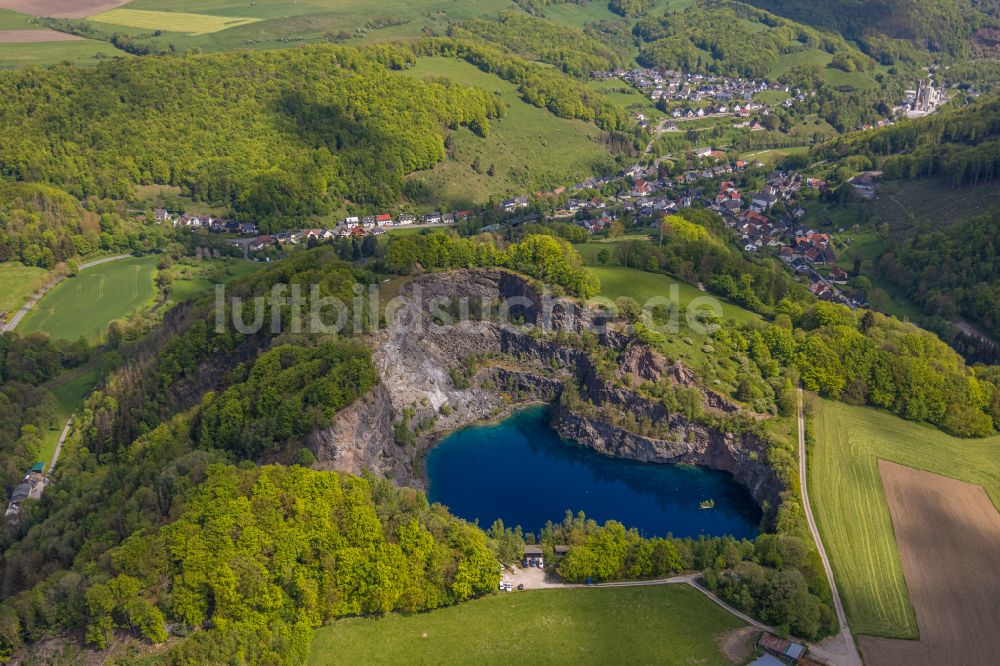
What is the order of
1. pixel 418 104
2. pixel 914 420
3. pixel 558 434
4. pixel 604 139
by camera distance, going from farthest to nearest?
pixel 604 139
pixel 418 104
pixel 558 434
pixel 914 420

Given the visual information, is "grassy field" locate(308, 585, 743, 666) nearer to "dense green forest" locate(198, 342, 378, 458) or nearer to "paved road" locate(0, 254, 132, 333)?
"dense green forest" locate(198, 342, 378, 458)

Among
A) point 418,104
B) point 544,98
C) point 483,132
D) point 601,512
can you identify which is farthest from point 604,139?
point 601,512

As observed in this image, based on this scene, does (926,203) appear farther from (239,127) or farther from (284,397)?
(239,127)

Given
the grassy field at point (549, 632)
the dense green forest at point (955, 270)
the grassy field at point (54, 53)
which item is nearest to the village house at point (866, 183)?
the dense green forest at point (955, 270)

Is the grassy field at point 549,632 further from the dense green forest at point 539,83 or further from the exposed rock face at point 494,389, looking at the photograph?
the dense green forest at point 539,83

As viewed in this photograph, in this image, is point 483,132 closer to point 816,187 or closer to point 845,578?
point 816,187

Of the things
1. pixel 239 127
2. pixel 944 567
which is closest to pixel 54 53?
pixel 239 127
